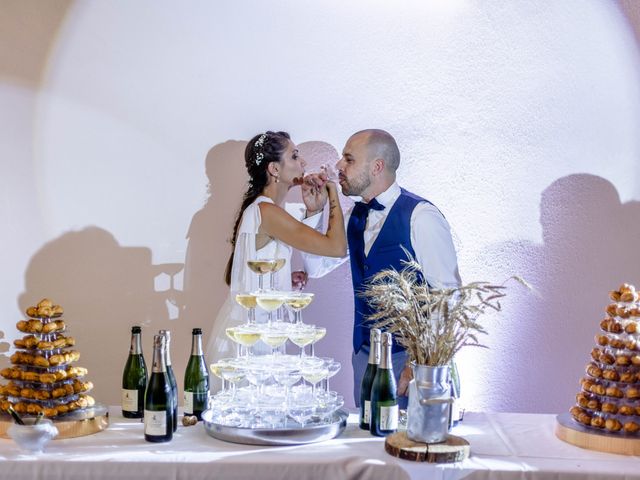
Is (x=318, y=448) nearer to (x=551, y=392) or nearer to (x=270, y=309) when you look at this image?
(x=270, y=309)

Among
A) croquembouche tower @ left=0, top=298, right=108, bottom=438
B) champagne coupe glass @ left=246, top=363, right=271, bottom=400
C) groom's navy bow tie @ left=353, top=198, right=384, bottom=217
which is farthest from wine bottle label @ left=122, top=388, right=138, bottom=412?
groom's navy bow tie @ left=353, top=198, right=384, bottom=217

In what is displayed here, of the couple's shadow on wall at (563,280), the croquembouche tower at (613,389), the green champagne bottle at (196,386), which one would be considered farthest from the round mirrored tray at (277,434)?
the couple's shadow on wall at (563,280)

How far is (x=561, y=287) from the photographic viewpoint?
3.78 metres

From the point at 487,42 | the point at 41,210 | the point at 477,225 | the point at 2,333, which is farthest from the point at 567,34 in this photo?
the point at 2,333

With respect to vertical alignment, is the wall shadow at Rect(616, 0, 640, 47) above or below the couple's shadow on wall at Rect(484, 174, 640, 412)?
above

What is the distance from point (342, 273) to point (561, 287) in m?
1.12

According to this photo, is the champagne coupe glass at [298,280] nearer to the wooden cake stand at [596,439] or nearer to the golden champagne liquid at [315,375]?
the golden champagne liquid at [315,375]

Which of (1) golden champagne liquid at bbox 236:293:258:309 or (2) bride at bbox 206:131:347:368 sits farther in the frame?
(2) bride at bbox 206:131:347:368

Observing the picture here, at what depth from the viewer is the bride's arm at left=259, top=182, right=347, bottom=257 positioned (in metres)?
3.35

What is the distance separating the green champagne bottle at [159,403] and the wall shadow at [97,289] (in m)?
1.51

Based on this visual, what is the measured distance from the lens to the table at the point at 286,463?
81.8 inches

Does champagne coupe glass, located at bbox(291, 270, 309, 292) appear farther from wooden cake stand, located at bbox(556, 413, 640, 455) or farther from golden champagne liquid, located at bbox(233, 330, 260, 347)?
wooden cake stand, located at bbox(556, 413, 640, 455)

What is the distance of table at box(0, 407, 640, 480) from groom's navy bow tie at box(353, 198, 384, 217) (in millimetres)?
1335

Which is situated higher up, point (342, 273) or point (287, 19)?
point (287, 19)
